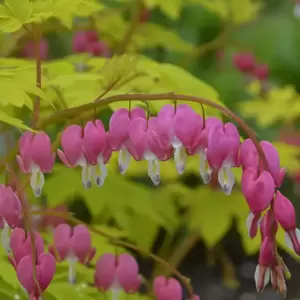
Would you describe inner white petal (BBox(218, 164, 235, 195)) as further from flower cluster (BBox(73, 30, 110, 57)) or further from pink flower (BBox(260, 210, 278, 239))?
flower cluster (BBox(73, 30, 110, 57))

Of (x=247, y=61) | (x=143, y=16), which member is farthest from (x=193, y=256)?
(x=143, y=16)

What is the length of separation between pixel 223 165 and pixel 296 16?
6.22 feet

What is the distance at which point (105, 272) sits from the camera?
2.59 ft

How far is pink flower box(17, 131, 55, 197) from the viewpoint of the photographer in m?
0.65

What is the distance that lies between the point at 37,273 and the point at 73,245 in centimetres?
14

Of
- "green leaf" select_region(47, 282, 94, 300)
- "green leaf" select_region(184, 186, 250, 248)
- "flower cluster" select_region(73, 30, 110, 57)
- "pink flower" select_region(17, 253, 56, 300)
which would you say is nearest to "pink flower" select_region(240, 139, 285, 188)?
"pink flower" select_region(17, 253, 56, 300)

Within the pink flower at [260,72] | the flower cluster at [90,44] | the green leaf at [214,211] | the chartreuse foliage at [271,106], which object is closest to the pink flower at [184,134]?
the flower cluster at [90,44]

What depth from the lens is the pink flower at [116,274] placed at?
790mm

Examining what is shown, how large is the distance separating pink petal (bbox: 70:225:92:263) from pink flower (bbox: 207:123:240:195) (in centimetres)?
22

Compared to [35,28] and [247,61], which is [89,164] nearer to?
[35,28]

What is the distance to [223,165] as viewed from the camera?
615mm

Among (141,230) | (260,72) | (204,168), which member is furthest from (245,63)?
(204,168)

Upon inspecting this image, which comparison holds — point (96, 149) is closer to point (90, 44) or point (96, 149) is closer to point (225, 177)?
point (225, 177)

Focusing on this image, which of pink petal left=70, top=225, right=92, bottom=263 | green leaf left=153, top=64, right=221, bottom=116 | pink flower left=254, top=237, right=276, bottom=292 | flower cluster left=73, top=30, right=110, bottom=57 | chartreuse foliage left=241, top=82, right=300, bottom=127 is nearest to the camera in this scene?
pink flower left=254, top=237, right=276, bottom=292
